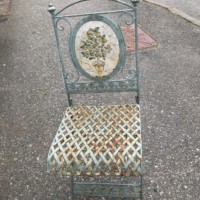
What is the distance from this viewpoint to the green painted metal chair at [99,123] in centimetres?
208

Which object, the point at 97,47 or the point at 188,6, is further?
the point at 188,6

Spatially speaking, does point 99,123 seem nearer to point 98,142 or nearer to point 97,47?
point 98,142

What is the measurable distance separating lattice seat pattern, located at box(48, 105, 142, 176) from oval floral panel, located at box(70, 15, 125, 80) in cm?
34

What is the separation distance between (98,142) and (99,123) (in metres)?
0.23

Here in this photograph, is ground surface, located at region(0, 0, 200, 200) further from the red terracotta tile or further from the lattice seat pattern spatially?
the lattice seat pattern

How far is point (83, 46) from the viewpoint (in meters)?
2.33

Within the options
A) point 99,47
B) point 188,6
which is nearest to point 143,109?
point 99,47

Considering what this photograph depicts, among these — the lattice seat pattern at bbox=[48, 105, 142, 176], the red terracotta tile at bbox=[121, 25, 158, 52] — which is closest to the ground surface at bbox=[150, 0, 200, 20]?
the red terracotta tile at bbox=[121, 25, 158, 52]

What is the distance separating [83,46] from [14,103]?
1.86 meters

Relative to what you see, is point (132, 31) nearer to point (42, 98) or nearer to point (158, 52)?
point (158, 52)

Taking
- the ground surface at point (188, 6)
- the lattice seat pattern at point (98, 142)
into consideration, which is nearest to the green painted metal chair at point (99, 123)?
the lattice seat pattern at point (98, 142)

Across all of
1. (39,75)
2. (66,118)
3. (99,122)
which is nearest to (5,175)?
(66,118)

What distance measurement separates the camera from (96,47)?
2318 millimetres

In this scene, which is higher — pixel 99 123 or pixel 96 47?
pixel 96 47
